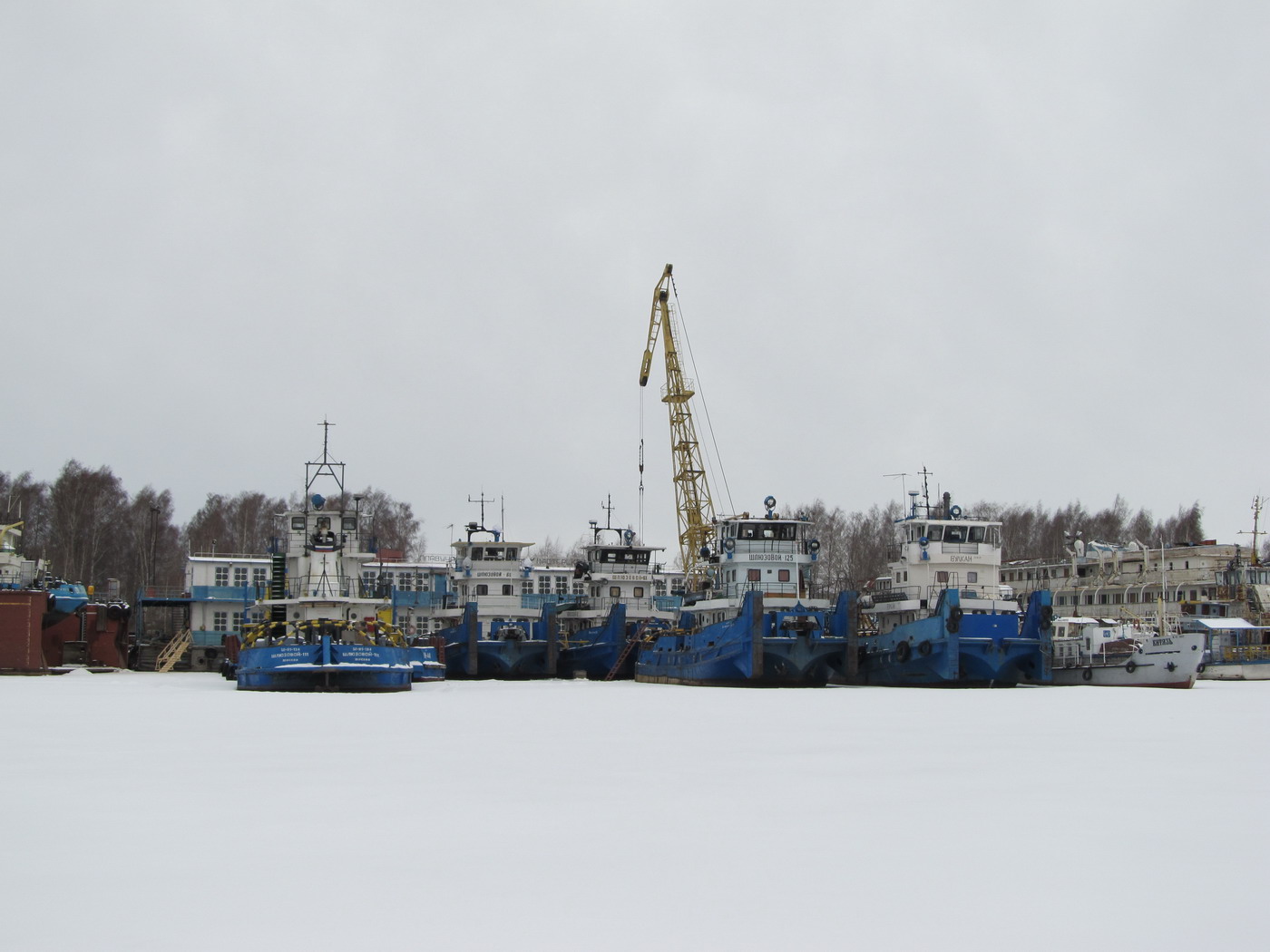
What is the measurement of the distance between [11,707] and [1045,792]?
27.5m

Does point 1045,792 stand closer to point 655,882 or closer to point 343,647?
point 655,882

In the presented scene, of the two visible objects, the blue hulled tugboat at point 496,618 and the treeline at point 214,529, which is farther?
the treeline at point 214,529

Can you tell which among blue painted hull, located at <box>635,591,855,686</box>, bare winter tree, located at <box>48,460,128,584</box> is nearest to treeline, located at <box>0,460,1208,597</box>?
bare winter tree, located at <box>48,460,128,584</box>

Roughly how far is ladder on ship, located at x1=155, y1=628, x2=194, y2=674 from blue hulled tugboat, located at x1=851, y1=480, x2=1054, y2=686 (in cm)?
3408

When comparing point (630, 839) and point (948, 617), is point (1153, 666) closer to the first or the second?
point (948, 617)

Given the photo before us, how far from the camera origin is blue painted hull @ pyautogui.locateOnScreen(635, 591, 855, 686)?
50188 millimetres

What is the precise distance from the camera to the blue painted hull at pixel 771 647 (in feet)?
165

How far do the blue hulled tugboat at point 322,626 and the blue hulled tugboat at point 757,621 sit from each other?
10.9m

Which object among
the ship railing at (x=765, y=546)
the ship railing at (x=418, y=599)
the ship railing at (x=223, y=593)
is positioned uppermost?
the ship railing at (x=765, y=546)

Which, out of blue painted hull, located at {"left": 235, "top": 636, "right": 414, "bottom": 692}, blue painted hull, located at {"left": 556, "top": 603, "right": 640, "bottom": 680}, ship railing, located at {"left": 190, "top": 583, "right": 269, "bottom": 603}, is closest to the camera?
blue painted hull, located at {"left": 235, "top": 636, "right": 414, "bottom": 692}

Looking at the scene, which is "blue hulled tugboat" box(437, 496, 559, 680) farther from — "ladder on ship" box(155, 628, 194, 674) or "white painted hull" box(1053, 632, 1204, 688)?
"white painted hull" box(1053, 632, 1204, 688)

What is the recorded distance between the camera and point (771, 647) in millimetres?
50906

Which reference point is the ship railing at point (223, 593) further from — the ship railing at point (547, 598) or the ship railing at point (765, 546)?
the ship railing at point (765, 546)

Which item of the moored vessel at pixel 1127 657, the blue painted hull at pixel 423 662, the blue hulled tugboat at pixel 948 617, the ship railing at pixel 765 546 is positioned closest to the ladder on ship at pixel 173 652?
the blue painted hull at pixel 423 662
